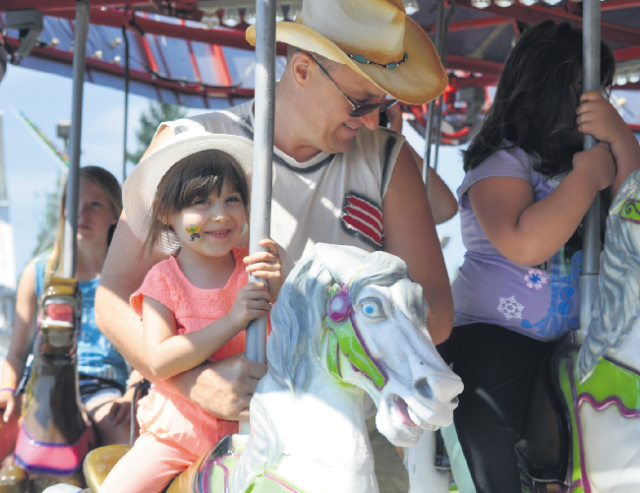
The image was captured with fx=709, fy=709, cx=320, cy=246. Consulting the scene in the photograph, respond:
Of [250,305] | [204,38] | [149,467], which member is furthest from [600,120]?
[204,38]

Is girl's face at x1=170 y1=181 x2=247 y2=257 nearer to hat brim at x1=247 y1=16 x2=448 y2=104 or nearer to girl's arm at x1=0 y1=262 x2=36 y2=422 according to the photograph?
hat brim at x1=247 y1=16 x2=448 y2=104

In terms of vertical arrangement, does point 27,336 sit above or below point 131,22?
below

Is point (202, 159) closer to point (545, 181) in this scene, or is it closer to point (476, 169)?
point (476, 169)

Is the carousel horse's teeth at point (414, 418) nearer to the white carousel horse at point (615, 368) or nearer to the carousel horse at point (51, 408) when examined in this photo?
the white carousel horse at point (615, 368)

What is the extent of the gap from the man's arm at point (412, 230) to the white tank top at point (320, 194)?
3 centimetres

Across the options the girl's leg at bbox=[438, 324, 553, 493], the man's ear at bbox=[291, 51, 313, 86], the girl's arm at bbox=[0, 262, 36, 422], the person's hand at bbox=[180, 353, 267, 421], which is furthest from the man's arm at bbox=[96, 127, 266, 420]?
the girl's arm at bbox=[0, 262, 36, 422]

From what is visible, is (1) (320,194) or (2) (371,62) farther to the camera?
(1) (320,194)

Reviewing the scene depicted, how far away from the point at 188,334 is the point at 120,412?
5.15ft

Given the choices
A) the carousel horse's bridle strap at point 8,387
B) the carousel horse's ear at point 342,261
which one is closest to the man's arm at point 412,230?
the carousel horse's ear at point 342,261

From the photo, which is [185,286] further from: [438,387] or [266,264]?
[438,387]

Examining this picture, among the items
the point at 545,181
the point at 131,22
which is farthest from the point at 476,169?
the point at 131,22

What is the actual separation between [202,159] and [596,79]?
1.07 metres

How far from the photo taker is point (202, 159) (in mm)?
1568

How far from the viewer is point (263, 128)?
1.34 metres
